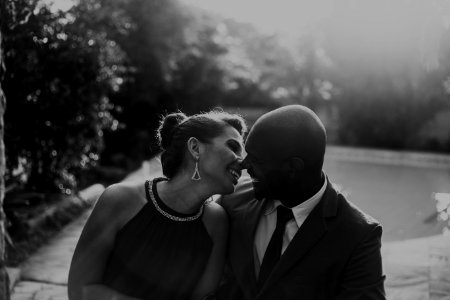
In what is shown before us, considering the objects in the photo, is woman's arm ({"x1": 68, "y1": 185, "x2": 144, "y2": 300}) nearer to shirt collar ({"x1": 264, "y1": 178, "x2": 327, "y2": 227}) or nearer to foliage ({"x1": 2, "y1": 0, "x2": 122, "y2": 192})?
shirt collar ({"x1": 264, "y1": 178, "x2": 327, "y2": 227})

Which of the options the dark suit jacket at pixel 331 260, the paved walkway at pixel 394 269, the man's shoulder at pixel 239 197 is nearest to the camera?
the dark suit jacket at pixel 331 260

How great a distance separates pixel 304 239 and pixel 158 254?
2.52 ft

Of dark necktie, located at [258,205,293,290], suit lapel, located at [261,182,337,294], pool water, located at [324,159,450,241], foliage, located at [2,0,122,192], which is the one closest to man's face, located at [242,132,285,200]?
dark necktie, located at [258,205,293,290]

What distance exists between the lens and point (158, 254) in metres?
2.79

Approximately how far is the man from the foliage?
12.6 feet

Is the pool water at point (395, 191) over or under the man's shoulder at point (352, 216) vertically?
under

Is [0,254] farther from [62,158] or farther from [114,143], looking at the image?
[114,143]

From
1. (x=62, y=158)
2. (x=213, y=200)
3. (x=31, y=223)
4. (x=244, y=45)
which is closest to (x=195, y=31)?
(x=62, y=158)

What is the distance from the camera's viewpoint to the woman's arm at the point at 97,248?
8.58 feet

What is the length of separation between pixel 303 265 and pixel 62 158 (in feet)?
18.7

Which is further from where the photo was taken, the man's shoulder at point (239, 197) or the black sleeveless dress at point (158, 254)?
the man's shoulder at point (239, 197)

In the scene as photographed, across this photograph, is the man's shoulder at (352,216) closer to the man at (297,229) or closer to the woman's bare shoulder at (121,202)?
the man at (297,229)

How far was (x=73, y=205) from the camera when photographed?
7254mm

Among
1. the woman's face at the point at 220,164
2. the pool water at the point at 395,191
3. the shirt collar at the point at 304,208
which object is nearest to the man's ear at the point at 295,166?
the shirt collar at the point at 304,208
